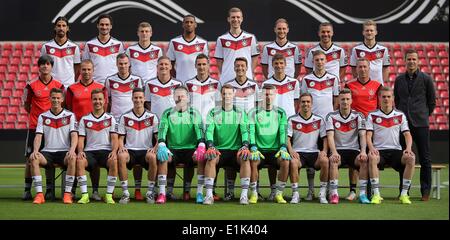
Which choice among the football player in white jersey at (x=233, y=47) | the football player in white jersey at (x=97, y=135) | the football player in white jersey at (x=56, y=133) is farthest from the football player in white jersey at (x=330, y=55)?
the football player in white jersey at (x=56, y=133)

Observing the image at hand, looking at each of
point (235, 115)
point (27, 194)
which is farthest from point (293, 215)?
point (27, 194)

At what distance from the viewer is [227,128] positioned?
9.18m

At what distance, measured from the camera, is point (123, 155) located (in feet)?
29.3

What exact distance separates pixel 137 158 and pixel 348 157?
2.38 metres

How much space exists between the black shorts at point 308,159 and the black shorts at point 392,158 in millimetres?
728

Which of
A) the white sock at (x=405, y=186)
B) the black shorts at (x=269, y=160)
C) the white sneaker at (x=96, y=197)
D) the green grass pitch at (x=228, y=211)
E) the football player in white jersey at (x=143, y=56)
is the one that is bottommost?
the green grass pitch at (x=228, y=211)

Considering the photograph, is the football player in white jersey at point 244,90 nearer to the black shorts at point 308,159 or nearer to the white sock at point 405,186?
the black shorts at point 308,159

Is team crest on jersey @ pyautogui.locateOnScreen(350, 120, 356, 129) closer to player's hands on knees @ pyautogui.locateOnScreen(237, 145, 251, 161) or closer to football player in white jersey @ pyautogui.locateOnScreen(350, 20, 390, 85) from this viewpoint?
football player in white jersey @ pyautogui.locateOnScreen(350, 20, 390, 85)

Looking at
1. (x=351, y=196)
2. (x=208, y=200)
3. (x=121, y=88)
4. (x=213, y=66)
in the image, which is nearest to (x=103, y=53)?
(x=121, y=88)

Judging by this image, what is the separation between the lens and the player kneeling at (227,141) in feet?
29.2

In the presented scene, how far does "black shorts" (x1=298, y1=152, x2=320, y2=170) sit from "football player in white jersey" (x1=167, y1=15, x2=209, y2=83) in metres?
1.87

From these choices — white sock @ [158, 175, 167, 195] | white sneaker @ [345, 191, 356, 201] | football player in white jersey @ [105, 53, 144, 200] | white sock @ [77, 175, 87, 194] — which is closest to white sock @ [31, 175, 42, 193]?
white sock @ [77, 175, 87, 194]

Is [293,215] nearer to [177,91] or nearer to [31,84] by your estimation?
[177,91]

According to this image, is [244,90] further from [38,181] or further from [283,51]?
[38,181]
